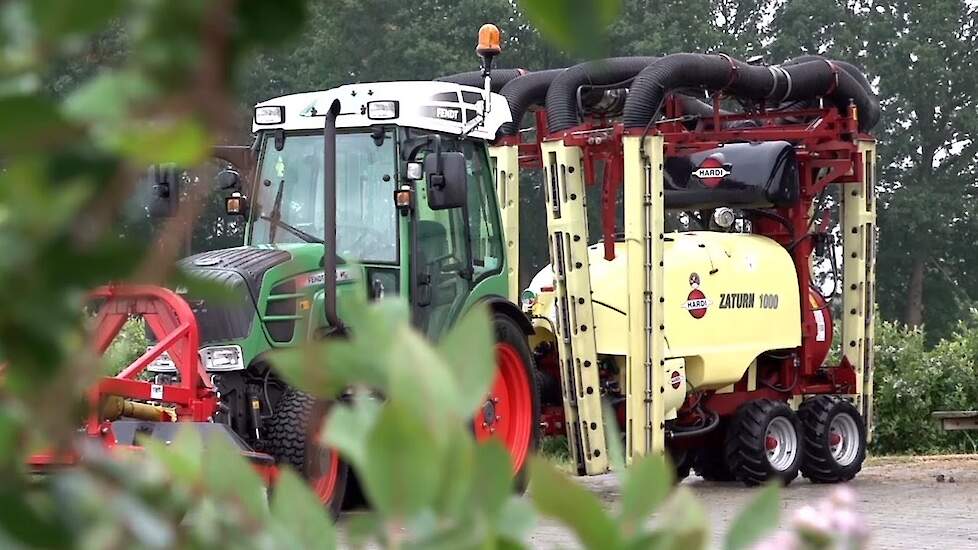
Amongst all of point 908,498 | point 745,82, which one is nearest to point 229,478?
point 908,498

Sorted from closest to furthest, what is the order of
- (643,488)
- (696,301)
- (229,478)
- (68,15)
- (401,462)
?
(68,15) → (401,462) → (229,478) → (643,488) → (696,301)

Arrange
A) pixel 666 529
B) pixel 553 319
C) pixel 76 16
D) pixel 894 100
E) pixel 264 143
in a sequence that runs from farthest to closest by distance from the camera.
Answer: pixel 894 100, pixel 553 319, pixel 264 143, pixel 666 529, pixel 76 16

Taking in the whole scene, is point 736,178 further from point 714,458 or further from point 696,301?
point 714,458

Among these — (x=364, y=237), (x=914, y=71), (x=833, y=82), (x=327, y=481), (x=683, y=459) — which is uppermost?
(x=914, y=71)

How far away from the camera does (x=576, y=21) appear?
0.51 meters

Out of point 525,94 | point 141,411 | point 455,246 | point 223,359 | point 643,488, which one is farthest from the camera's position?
point 525,94

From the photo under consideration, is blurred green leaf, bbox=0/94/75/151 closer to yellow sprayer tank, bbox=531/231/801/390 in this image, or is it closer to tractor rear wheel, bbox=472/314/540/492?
tractor rear wheel, bbox=472/314/540/492

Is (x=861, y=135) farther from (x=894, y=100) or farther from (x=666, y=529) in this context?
(x=894, y=100)

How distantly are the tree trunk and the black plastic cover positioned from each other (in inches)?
1070

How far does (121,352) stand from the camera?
1.65 metres

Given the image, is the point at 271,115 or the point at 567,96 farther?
the point at 567,96

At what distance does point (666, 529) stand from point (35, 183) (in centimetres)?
40

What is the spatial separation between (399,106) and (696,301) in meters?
2.97

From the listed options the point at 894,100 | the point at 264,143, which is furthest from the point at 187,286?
the point at 894,100
